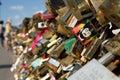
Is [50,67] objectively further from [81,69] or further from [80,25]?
[81,69]

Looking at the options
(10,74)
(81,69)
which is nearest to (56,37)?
(81,69)

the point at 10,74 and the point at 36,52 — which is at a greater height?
the point at 36,52

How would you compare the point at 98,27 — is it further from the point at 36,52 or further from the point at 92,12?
the point at 36,52

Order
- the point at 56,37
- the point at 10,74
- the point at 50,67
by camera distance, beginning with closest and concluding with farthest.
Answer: the point at 50,67 → the point at 56,37 → the point at 10,74

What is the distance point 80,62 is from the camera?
4.17 metres

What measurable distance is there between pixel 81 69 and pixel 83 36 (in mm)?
681

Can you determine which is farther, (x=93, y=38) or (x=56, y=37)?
(x=56, y=37)

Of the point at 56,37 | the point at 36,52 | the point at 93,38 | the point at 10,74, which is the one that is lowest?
the point at 10,74

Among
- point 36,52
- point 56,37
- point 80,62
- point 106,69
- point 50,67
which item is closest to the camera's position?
point 106,69

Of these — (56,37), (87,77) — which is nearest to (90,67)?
(87,77)

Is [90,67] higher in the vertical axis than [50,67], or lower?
higher

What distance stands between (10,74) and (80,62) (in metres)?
6.34

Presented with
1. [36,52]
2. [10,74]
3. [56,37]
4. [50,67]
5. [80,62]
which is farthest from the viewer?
[10,74]

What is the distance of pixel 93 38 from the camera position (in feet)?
13.8
